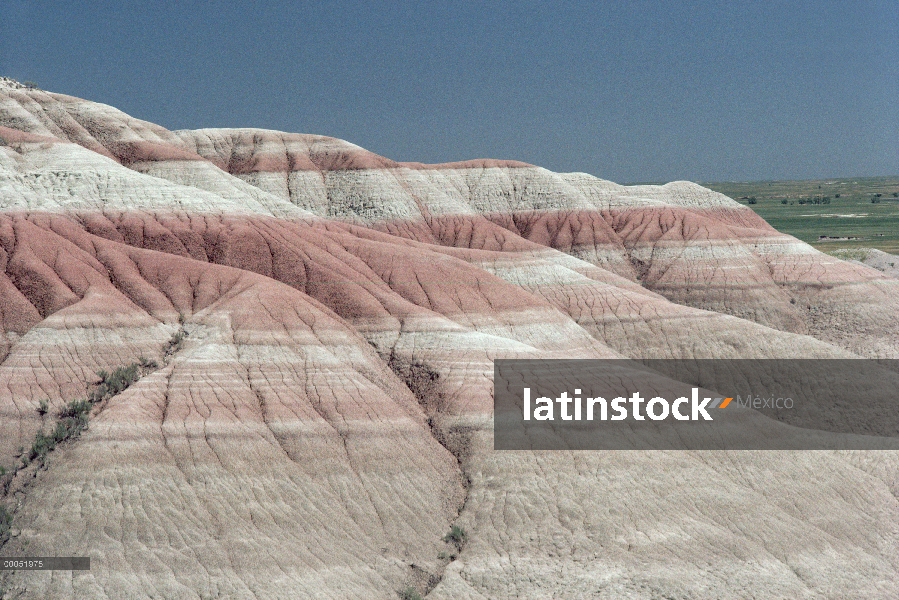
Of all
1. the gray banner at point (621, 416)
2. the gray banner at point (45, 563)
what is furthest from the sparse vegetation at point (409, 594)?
the gray banner at point (45, 563)

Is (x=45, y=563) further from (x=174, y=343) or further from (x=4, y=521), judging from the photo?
(x=174, y=343)

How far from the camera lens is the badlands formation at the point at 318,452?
4312cm

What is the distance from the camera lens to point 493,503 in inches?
1881

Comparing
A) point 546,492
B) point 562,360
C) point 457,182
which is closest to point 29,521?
point 546,492

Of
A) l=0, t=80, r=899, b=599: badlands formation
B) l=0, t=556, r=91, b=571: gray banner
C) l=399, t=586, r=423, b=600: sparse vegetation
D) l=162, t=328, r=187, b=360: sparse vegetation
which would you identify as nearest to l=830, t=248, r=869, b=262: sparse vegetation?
l=0, t=80, r=899, b=599: badlands formation

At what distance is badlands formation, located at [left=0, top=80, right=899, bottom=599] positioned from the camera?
43.1 m

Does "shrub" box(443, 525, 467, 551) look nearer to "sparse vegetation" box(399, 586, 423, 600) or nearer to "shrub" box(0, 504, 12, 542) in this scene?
"sparse vegetation" box(399, 586, 423, 600)

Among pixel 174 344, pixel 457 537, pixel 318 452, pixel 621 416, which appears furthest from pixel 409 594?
pixel 174 344

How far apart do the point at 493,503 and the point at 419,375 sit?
1172cm

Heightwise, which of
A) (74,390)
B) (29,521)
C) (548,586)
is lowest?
(548,586)

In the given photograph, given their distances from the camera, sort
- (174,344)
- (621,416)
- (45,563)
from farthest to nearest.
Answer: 1. (621,416)
2. (174,344)
3. (45,563)

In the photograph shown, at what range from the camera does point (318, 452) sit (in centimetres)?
4834

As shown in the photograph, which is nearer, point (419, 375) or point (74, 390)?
point (74, 390)

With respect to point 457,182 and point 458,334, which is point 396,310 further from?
point 457,182
